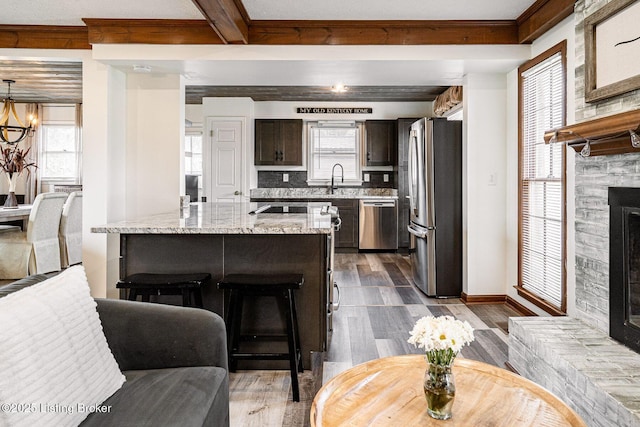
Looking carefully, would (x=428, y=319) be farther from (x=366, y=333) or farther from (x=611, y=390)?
(x=366, y=333)

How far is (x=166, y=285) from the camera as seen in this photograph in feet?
7.79

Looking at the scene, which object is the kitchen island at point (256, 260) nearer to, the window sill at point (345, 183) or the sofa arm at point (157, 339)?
the sofa arm at point (157, 339)

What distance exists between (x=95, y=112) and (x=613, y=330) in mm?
4176

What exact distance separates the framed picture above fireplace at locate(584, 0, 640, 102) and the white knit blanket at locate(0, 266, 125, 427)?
102 inches

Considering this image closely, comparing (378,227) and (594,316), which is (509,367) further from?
(378,227)

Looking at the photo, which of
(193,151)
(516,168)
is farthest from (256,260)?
(193,151)

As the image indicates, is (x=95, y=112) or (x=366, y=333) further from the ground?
(x=95, y=112)

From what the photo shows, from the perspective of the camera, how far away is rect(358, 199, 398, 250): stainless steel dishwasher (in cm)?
691

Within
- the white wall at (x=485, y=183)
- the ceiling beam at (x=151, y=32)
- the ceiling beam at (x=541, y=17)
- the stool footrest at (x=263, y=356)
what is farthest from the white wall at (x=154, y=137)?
the ceiling beam at (x=541, y=17)

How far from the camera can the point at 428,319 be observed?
1.19 metres

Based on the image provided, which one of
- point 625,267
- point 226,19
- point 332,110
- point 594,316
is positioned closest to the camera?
point 625,267

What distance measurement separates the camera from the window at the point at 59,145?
7.29m

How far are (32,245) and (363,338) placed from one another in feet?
12.7

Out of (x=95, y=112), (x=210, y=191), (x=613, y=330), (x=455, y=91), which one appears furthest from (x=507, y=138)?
(x=210, y=191)
